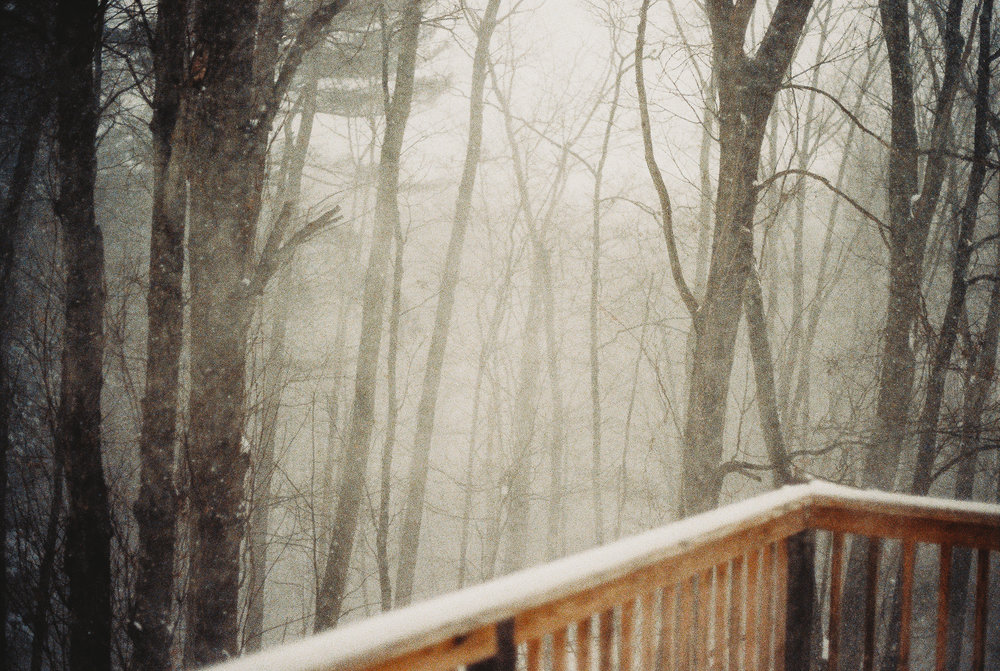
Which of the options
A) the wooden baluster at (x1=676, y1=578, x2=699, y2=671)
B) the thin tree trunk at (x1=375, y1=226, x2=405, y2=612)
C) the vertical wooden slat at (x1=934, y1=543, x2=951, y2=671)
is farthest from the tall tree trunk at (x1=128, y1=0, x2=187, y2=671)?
the vertical wooden slat at (x1=934, y1=543, x2=951, y2=671)

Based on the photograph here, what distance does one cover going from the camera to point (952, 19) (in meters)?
6.92

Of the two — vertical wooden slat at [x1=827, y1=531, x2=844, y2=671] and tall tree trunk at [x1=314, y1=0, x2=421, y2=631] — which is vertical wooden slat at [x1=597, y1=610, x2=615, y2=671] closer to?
vertical wooden slat at [x1=827, y1=531, x2=844, y2=671]

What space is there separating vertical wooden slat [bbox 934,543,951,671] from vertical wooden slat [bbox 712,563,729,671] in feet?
2.71

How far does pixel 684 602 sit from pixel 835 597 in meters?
0.93

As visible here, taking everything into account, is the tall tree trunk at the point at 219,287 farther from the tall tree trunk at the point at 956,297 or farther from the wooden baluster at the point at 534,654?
the tall tree trunk at the point at 956,297

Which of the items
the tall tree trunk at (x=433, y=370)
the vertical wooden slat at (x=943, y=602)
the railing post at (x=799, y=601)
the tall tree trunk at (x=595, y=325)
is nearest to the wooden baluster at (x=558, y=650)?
the railing post at (x=799, y=601)

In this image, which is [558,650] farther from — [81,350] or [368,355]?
[368,355]

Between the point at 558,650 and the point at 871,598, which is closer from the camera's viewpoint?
the point at 558,650

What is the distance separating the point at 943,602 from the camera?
6.98 ft

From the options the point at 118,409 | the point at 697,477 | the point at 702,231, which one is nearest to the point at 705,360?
the point at 697,477

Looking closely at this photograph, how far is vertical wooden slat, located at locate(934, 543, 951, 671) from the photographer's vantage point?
2.07 meters

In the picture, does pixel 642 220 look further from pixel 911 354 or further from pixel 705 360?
pixel 705 360

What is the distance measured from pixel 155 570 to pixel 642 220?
47.6ft

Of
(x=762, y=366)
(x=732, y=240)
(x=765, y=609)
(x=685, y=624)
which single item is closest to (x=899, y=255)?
(x=762, y=366)
